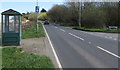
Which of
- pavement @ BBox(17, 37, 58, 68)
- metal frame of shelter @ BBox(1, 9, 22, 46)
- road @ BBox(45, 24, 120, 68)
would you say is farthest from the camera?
metal frame of shelter @ BBox(1, 9, 22, 46)

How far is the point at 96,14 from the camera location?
189 ft

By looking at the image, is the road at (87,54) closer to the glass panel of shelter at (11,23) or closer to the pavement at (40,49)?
the pavement at (40,49)

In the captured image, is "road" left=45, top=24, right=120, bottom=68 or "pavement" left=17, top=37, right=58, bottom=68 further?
"pavement" left=17, top=37, right=58, bottom=68

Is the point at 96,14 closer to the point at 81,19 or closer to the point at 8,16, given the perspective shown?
the point at 81,19

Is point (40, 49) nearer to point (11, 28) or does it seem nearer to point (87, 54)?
point (87, 54)

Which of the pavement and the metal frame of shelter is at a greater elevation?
the metal frame of shelter

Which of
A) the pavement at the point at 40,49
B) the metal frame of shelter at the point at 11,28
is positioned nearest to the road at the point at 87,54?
the pavement at the point at 40,49

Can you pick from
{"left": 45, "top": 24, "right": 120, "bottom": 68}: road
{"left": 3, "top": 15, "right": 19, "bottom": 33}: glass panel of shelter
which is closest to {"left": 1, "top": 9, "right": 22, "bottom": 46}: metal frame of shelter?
{"left": 3, "top": 15, "right": 19, "bottom": 33}: glass panel of shelter

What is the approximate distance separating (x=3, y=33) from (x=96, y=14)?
4154 cm

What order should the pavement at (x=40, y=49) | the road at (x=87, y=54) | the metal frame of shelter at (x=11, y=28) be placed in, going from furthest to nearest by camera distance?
the metal frame of shelter at (x=11, y=28) → the pavement at (x=40, y=49) → the road at (x=87, y=54)

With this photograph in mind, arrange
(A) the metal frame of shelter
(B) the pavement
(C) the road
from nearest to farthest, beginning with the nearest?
(C) the road < (B) the pavement < (A) the metal frame of shelter

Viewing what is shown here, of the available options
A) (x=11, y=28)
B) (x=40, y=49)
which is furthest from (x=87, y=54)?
(x=11, y=28)

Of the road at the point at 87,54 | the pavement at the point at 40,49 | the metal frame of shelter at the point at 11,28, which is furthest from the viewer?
the metal frame of shelter at the point at 11,28

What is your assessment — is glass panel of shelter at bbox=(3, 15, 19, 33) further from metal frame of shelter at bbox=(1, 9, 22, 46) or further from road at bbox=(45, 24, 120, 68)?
road at bbox=(45, 24, 120, 68)
